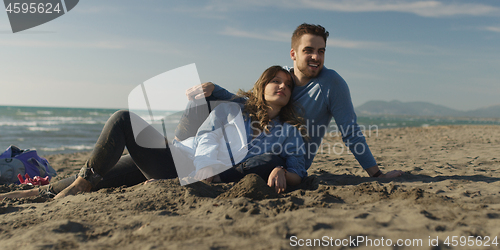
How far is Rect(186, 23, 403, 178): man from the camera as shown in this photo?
2.95m

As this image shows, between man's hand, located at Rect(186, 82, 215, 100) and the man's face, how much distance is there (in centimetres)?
101

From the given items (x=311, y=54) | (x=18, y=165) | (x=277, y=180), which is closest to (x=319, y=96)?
(x=311, y=54)

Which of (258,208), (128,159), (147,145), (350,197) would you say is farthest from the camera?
(128,159)

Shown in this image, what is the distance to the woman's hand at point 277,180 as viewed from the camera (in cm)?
245

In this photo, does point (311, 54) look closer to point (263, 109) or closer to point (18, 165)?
point (263, 109)

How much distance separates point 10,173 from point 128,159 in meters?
2.14

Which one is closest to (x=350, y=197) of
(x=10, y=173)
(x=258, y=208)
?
(x=258, y=208)

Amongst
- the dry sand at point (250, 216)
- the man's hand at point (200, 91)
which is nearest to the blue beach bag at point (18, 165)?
the dry sand at point (250, 216)

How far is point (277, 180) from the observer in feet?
8.05

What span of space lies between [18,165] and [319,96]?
13.4ft

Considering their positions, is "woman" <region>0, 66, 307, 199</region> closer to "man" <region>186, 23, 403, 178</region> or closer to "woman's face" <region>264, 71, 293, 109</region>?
"woman's face" <region>264, 71, 293, 109</region>

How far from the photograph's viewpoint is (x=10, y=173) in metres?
3.94

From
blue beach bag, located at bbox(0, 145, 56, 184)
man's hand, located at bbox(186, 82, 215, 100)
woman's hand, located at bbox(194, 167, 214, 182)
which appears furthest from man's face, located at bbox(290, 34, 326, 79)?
blue beach bag, located at bbox(0, 145, 56, 184)

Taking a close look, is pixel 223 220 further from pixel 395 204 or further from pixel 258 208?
pixel 395 204
